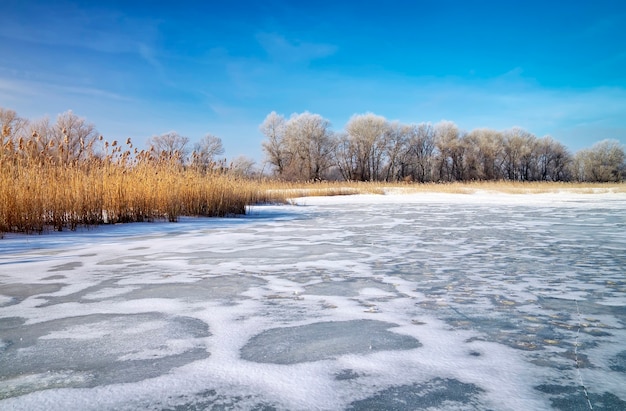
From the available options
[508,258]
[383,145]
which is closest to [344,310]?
[508,258]

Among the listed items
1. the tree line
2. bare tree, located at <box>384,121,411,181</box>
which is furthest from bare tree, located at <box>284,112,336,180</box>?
bare tree, located at <box>384,121,411,181</box>

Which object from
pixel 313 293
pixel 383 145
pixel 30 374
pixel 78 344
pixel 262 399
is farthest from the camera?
pixel 383 145

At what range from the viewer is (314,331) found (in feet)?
4.52

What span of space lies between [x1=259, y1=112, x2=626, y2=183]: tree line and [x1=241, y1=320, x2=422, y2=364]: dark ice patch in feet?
105

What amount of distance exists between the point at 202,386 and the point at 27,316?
104 centimetres

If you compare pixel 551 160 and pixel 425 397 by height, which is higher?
pixel 551 160

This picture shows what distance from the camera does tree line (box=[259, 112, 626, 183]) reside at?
120ft

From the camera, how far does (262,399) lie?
0.91 metres

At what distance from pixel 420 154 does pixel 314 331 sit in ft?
142

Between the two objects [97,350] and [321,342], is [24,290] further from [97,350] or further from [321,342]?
[321,342]

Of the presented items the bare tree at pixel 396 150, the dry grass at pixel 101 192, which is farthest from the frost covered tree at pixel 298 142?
the dry grass at pixel 101 192

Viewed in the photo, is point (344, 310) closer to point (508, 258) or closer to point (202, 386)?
point (202, 386)

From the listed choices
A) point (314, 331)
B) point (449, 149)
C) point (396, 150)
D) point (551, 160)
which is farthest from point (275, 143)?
point (314, 331)

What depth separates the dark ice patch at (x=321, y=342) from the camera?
1165 mm
